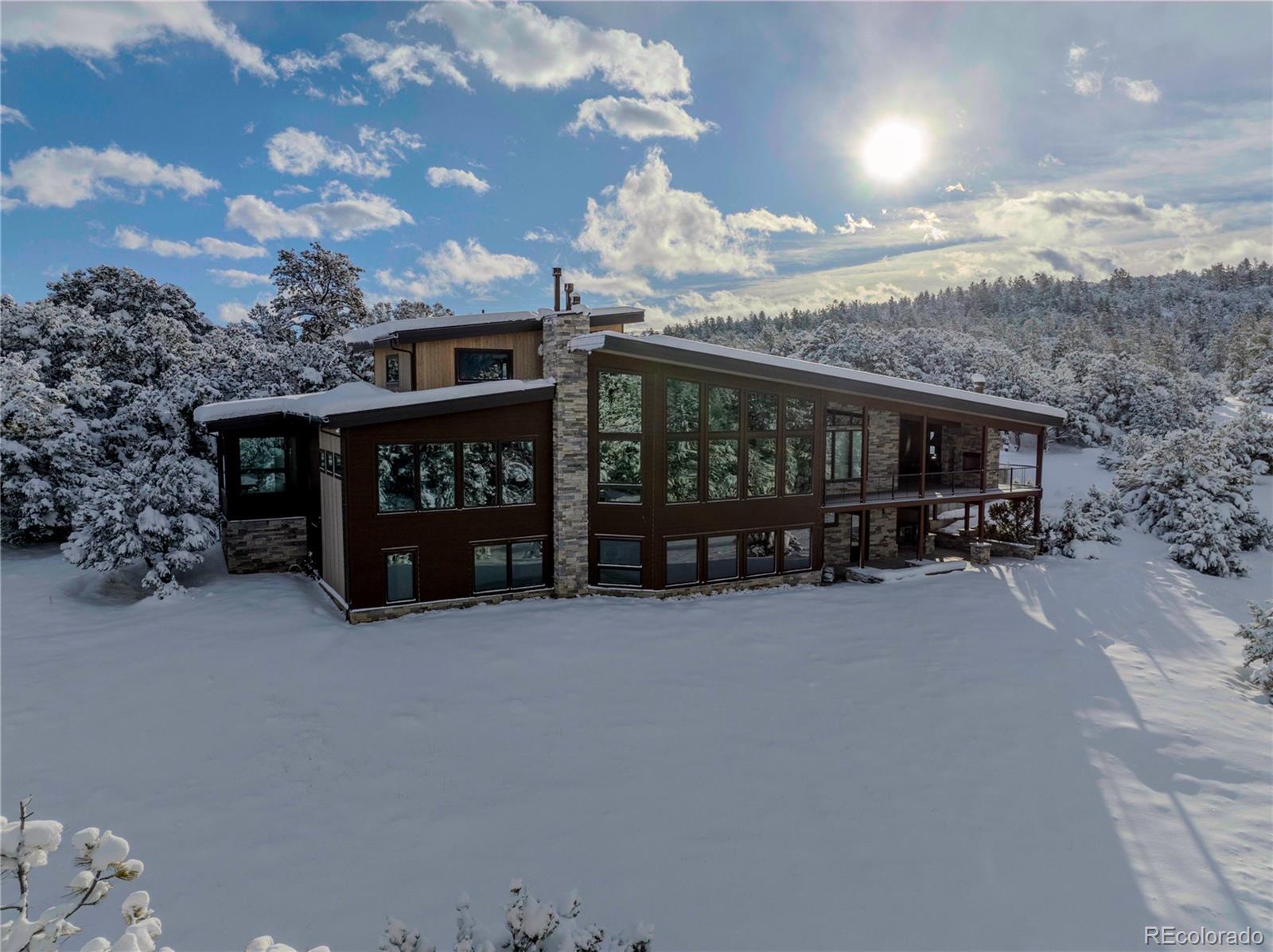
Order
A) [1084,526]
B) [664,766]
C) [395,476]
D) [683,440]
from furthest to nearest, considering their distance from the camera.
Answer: [1084,526], [683,440], [395,476], [664,766]

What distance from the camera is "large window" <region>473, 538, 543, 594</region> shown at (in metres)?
17.5

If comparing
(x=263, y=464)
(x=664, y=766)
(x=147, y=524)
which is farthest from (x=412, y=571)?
(x=664, y=766)

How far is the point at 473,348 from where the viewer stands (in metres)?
18.9

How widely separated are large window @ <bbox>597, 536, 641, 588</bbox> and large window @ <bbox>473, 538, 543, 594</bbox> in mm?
1511

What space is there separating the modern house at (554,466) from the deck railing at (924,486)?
0.34ft

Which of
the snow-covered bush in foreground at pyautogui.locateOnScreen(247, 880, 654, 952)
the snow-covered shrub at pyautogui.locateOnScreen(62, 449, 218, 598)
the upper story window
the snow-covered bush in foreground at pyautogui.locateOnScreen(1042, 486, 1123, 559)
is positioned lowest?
the snow-covered bush in foreground at pyautogui.locateOnScreen(1042, 486, 1123, 559)

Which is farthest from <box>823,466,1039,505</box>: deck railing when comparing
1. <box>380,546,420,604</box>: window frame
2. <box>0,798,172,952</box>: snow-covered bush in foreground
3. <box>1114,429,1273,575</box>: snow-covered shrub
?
<box>0,798,172,952</box>: snow-covered bush in foreground

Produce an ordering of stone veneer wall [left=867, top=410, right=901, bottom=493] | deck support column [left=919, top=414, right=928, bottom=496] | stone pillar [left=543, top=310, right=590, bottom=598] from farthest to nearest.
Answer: stone veneer wall [left=867, top=410, right=901, bottom=493]
deck support column [left=919, top=414, right=928, bottom=496]
stone pillar [left=543, top=310, right=590, bottom=598]

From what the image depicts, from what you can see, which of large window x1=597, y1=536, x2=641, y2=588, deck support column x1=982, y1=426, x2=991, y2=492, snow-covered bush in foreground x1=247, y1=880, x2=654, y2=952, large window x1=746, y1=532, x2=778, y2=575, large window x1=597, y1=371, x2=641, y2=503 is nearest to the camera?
snow-covered bush in foreground x1=247, y1=880, x2=654, y2=952

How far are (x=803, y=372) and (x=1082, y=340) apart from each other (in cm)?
9078

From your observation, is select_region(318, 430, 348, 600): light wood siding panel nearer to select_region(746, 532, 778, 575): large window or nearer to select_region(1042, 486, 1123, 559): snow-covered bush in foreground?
select_region(746, 532, 778, 575): large window

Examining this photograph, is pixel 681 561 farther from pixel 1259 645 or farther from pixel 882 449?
pixel 1259 645

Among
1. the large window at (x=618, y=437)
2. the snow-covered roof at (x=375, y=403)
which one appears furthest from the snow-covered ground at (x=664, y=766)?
the snow-covered roof at (x=375, y=403)

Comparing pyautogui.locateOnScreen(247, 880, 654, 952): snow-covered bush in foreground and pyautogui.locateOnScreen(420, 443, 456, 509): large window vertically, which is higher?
pyautogui.locateOnScreen(420, 443, 456, 509): large window
